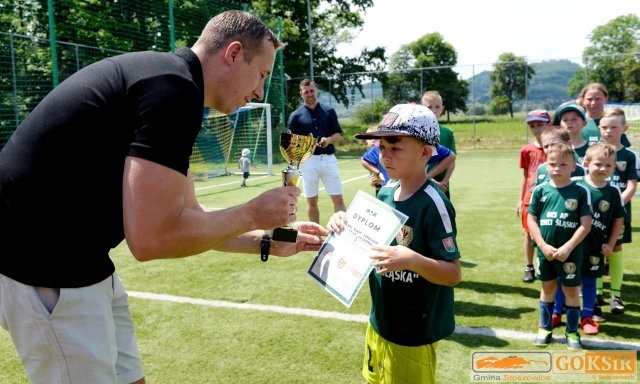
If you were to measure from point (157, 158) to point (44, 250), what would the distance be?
578 millimetres

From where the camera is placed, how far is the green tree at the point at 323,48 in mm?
32938

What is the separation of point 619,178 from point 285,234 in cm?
488

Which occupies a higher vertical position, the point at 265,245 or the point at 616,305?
the point at 265,245

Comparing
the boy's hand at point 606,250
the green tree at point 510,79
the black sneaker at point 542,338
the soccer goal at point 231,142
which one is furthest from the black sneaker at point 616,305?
the green tree at point 510,79

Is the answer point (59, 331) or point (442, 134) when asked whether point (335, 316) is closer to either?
point (442, 134)

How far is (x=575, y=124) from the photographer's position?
586 cm

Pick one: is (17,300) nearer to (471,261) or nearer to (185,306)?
(185,306)

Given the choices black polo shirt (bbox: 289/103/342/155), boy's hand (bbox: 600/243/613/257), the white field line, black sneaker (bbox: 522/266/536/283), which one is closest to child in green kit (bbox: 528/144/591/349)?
the white field line

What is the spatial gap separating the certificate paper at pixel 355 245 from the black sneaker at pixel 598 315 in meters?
3.40

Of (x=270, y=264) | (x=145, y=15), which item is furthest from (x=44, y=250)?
(x=145, y=15)

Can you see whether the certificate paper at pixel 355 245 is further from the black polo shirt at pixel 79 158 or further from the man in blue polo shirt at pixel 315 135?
the man in blue polo shirt at pixel 315 135

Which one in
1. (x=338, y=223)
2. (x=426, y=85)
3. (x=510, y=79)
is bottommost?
(x=338, y=223)

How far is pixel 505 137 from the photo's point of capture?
30.0 m

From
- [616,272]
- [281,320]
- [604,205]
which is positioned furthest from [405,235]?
[616,272]
